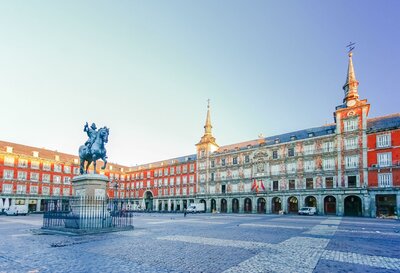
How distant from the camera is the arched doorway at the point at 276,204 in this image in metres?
47.8

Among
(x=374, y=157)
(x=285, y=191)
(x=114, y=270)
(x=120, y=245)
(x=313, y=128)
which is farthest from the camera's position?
(x=313, y=128)

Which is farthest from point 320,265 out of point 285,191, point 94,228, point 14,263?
point 285,191

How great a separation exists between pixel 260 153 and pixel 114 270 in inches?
1836

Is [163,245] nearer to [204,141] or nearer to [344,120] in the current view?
[344,120]

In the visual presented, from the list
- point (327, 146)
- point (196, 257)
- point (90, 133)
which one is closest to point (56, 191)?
point (90, 133)

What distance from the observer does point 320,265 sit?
740cm

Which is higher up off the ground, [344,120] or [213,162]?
[344,120]

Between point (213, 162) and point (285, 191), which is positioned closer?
point (285, 191)

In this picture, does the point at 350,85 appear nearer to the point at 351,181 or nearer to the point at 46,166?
the point at 351,181

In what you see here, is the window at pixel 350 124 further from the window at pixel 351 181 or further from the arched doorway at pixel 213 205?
the arched doorway at pixel 213 205

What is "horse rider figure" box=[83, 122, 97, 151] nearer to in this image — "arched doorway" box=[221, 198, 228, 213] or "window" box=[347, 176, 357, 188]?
"window" box=[347, 176, 357, 188]

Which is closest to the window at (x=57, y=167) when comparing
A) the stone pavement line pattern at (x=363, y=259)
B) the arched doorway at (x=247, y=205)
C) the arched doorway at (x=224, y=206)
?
the arched doorway at (x=224, y=206)

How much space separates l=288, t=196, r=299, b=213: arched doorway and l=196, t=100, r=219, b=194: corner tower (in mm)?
19204

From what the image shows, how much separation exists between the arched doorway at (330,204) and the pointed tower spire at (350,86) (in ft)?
53.3
